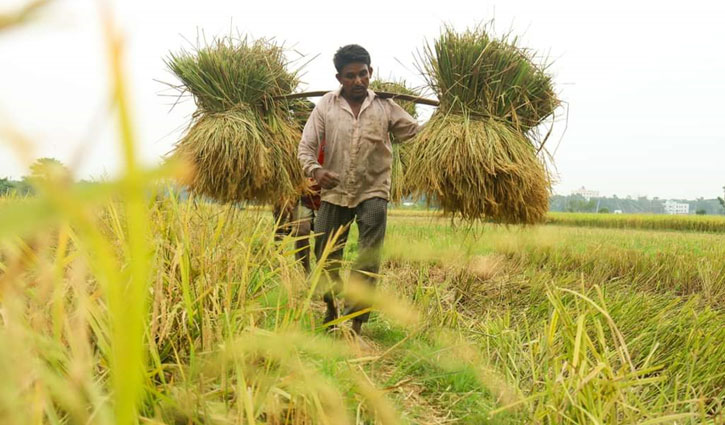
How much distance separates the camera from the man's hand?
303 centimetres

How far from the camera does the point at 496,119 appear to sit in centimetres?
288

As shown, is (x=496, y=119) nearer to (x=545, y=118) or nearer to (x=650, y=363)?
(x=545, y=118)

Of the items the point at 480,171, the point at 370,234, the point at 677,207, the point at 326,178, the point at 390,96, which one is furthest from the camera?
the point at 677,207

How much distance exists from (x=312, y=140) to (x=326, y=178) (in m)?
0.29

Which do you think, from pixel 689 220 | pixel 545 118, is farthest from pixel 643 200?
pixel 545 118

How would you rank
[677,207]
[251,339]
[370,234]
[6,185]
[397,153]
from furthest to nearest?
[677,207]
[397,153]
[370,234]
[251,339]
[6,185]

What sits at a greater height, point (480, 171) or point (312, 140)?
point (312, 140)

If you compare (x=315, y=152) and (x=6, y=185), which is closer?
(x=6, y=185)

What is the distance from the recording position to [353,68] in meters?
3.12

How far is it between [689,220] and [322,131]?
80.7ft

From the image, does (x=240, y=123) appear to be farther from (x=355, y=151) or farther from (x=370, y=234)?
(x=370, y=234)

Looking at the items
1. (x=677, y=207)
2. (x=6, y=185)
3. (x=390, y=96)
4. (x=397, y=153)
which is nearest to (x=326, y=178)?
(x=390, y=96)

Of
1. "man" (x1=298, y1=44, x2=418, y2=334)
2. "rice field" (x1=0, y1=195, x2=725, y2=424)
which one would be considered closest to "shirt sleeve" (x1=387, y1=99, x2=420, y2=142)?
"man" (x1=298, y1=44, x2=418, y2=334)

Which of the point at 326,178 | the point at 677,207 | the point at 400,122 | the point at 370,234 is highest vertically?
the point at 677,207
